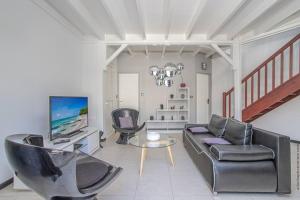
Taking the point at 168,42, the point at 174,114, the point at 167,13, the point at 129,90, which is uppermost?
the point at 167,13

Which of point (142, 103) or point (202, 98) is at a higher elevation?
point (202, 98)

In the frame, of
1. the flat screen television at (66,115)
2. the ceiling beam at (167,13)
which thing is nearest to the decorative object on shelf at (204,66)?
the ceiling beam at (167,13)

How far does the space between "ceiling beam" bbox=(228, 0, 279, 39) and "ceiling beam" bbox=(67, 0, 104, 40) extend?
3.30 m

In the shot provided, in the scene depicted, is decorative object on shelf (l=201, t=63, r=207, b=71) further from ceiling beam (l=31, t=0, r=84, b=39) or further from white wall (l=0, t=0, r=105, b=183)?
white wall (l=0, t=0, r=105, b=183)

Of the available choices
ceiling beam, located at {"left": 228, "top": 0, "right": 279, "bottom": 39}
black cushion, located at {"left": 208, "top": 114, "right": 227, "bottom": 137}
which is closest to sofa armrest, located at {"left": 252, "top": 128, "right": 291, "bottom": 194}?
black cushion, located at {"left": 208, "top": 114, "right": 227, "bottom": 137}

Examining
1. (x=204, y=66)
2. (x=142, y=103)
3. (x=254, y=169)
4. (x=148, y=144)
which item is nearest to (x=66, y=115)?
(x=148, y=144)

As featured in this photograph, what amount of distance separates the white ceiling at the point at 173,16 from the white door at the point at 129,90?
2.17 m

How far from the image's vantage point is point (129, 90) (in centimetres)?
757

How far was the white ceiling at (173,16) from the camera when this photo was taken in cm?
375

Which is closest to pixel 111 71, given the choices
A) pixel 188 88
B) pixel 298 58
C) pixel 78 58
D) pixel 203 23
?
pixel 78 58

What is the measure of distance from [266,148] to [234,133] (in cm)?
56

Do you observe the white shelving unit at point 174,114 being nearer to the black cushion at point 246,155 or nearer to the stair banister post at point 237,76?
the stair banister post at point 237,76

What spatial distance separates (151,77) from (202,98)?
214cm

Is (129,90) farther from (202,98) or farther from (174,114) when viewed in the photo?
(202,98)
